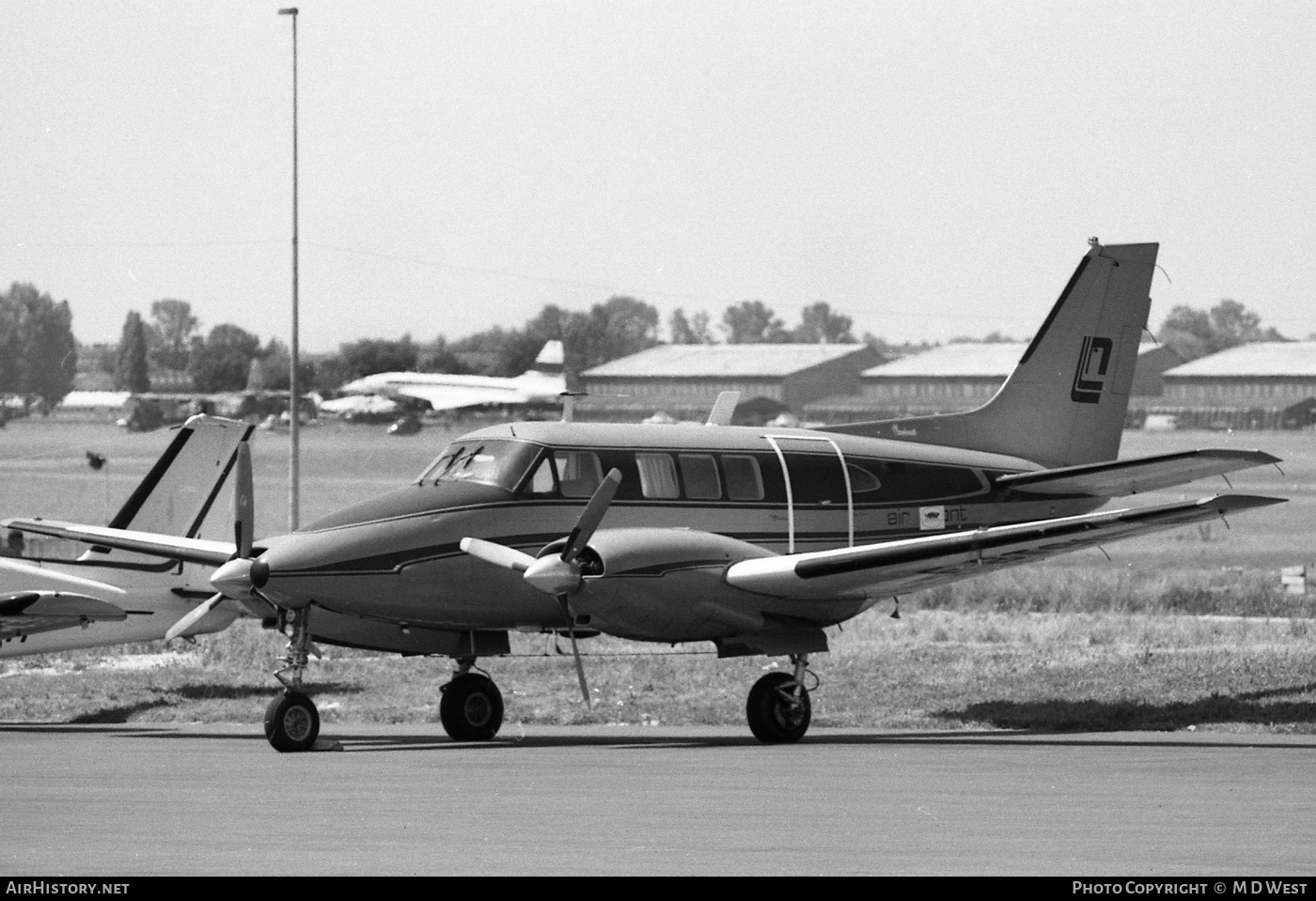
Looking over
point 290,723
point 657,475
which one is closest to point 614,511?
point 657,475

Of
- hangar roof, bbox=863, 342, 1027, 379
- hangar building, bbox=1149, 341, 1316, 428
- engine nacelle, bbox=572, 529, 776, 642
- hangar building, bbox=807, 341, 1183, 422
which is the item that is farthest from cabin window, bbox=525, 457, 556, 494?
hangar building, bbox=1149, 341, 1316, 428

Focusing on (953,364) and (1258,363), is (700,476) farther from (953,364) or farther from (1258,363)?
(1258,363)

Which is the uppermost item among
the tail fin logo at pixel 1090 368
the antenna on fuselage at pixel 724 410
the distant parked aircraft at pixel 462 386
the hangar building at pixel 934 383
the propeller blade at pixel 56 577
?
the hangar building at pixel 934 383

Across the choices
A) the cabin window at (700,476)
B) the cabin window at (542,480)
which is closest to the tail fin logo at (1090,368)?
the cabin window at (700,476)

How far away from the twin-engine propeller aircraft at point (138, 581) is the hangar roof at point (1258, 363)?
58.3 meters

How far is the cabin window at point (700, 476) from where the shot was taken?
21.4 metres

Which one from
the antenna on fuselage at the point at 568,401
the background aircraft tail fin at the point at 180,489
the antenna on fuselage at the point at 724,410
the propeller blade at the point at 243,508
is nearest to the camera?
the propeller blade at the point at 243,508

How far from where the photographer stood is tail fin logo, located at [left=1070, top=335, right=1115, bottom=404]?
2498 centimetres

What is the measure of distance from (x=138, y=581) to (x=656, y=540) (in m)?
9.15

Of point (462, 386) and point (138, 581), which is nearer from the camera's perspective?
point (138, 581)

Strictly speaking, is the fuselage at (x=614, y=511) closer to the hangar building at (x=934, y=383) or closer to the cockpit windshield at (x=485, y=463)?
the cockpit windshield at (x=485, y=463)

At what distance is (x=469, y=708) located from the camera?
70.2 feet
